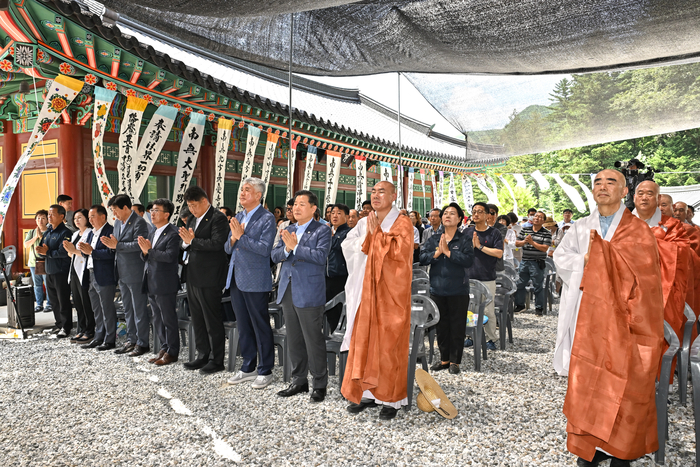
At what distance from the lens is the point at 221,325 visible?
4.57m

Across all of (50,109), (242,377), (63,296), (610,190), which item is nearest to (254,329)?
(242,377)

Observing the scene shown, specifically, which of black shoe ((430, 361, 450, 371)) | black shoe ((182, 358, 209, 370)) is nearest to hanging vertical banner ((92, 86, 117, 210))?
black shoe ((182, 358, 209, 370))

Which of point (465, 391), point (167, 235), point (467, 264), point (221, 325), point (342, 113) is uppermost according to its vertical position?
point (342, 113)

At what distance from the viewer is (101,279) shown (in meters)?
5.31

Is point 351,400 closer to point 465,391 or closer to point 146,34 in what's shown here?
point 465,391

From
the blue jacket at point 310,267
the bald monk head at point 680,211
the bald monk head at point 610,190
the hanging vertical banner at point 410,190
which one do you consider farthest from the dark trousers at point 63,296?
the hanging vertical banner at point 410,190

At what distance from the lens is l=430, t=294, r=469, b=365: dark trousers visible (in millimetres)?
4488

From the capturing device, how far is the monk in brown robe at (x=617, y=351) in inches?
100.0

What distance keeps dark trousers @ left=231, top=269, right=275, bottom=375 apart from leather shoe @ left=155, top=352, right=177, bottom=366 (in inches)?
37.7

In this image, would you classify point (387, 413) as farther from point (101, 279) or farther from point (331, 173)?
point (331, 173)

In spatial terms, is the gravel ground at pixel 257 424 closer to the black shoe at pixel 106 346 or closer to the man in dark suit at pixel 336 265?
the black shoe at pixel 106 346

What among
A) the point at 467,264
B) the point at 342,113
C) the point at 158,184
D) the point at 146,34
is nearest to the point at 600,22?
the point at 467,264

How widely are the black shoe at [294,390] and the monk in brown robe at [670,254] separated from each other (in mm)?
2825

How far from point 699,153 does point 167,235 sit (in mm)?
28779
